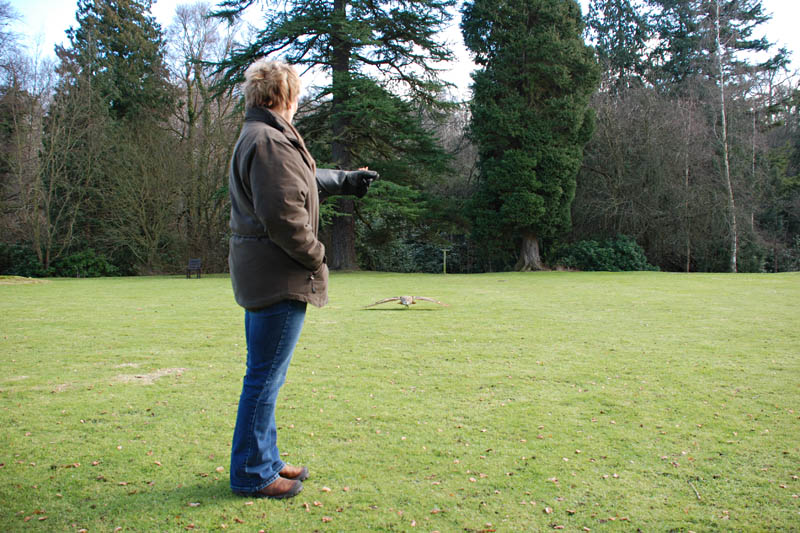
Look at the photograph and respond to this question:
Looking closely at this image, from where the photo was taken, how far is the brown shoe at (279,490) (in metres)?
2.82

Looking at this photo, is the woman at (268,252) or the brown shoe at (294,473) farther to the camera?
the brown shoe at (294,473)

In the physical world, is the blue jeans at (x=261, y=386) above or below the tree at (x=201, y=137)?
below

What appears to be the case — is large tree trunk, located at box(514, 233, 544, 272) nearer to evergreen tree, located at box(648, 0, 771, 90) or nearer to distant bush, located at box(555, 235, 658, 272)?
distant bush, located at box(555, 235, 658, 272)

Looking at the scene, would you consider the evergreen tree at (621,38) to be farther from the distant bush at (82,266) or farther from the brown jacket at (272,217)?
the brown jacket at (272,217)

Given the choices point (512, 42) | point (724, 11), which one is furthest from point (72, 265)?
point (724, 11)

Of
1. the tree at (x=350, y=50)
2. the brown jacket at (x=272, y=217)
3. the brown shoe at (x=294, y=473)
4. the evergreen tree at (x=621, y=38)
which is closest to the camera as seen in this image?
the brown jacket at (x=272, y=217)

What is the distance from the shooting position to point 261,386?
275 cm

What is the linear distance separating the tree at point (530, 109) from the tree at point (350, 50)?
2275mm

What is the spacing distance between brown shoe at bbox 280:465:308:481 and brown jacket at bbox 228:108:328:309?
0.93 m

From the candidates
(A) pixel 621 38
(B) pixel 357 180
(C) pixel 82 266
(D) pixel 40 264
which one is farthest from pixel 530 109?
(D) pixel 40 264

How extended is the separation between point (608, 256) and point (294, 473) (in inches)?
887

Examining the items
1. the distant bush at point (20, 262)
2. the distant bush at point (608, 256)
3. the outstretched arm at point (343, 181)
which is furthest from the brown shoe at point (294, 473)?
the distant bush at point (20, 262)

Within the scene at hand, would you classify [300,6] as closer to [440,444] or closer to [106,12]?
[106,12]

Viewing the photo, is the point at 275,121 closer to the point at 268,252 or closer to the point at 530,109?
the point at 268,252
